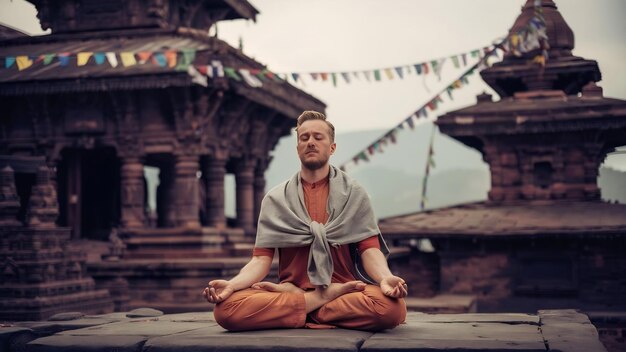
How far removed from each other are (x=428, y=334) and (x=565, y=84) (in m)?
16.8

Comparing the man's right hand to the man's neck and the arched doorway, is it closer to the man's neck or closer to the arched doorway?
the man's neck

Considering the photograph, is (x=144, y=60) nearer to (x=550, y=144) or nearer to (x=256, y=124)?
(x=256, y=124)

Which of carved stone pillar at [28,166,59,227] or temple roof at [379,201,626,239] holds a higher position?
carved stone pillar at [28,166,59,227]

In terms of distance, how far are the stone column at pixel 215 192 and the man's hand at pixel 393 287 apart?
14.5 metres

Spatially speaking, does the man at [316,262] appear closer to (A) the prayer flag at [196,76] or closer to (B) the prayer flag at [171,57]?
(A) the prayer flag at [196,76]

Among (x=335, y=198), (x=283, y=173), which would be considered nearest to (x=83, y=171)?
(x=335, y=198)

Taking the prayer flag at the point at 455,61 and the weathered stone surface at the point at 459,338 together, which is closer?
the weathered stone surface at the point at 459,338

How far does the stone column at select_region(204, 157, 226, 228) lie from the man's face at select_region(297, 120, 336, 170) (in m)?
14.1

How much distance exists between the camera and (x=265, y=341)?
5797mm

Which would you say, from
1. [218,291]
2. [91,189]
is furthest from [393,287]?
[91,189]

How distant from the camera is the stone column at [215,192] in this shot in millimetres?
20703

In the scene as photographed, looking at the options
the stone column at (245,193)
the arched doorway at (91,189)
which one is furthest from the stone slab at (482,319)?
the stone column at (245,193)

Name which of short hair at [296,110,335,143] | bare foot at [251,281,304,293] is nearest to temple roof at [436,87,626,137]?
short hair at [296,110,335,143]

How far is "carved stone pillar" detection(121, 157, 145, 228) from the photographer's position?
64.1 feet
